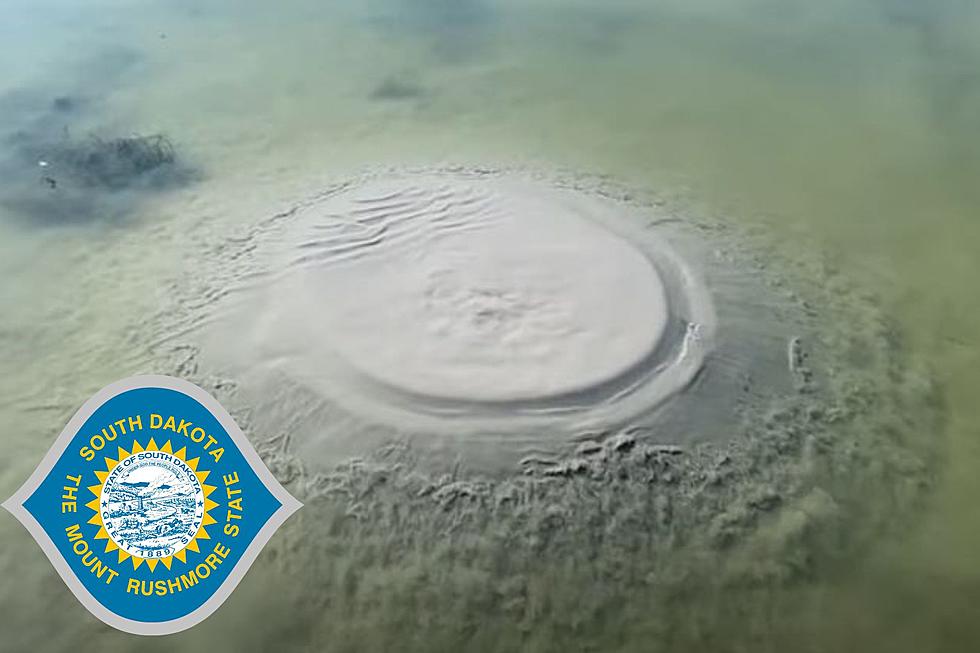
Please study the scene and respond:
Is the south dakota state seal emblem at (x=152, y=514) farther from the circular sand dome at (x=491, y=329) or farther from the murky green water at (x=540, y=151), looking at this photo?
the circular sand dome at (x=491, y=329)

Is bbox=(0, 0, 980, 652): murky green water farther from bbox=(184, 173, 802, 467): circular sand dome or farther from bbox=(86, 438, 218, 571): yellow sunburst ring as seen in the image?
bbox=(184, 173, 802, 467): circular sand dome

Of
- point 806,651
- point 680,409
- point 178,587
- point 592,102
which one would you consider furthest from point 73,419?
point 592,102

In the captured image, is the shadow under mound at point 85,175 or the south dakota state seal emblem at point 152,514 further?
the shadow under mound at point 85,175

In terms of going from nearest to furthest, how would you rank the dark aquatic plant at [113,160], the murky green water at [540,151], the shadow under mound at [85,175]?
the murky green water at [540,151], the shadow under mound at [85,175], the dark aquatic plant at [113,160]

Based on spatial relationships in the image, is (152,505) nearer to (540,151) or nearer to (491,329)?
(491,329)

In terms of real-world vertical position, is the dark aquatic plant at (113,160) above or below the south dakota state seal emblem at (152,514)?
above

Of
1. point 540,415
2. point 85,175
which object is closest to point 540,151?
point 540,415

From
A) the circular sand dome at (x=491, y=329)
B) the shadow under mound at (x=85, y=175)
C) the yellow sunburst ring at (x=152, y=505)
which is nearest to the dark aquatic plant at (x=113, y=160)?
the shadow under mound at (x=85, y=175)
